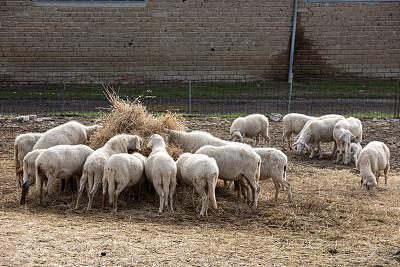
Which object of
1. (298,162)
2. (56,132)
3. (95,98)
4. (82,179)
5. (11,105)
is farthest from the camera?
(95,98)

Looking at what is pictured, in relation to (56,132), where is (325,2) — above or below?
above

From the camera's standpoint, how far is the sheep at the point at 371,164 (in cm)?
896

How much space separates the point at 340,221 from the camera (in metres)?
7.19

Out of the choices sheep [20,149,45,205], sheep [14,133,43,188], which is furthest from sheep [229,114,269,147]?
sheep [20,149,45,205]

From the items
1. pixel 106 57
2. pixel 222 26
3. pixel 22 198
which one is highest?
pixel 222 26

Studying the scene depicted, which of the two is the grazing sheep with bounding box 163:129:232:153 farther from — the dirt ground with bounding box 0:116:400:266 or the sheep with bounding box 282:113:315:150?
the sheep with bounding box 282:113:315:150

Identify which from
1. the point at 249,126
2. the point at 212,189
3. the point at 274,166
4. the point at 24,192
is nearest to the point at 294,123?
the point at 249,126

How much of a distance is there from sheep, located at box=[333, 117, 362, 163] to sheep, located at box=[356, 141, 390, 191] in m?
1.39

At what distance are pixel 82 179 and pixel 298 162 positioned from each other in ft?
17.4

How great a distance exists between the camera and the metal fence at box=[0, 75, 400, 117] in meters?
17.0

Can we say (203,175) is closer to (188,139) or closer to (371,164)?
(188,139)

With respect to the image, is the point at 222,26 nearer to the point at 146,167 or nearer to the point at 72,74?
the point at 72,74

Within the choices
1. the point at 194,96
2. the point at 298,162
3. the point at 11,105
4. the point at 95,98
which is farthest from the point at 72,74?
the point at 298,162

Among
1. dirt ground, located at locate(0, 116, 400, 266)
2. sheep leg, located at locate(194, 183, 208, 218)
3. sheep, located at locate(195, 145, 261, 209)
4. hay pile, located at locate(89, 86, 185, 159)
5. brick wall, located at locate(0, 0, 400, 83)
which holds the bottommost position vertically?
dirt ground, located at locate(0, 116, 400, 266)
